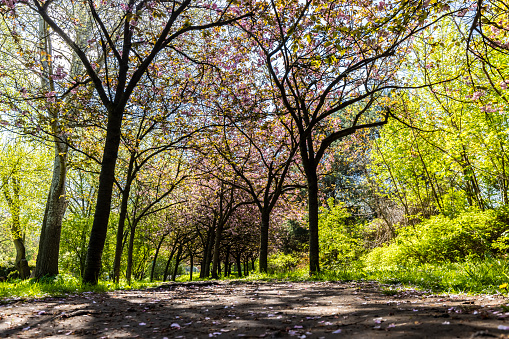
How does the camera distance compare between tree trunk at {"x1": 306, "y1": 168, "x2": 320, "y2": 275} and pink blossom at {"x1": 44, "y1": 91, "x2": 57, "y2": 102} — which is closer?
pink blossom at {"x1": 44, "y1": 91, "x2": 57, "y2": 102}

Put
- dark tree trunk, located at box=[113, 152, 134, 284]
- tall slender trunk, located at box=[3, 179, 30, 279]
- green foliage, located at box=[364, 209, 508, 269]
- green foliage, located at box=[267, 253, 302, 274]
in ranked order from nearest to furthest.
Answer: green foliage, located at box=[364, 209, 508, 269], dark tree trunk, located at box=[113, 152, 134, 284], tall slender trunk, located at box=[3, 179, 30, 279], green foliage, located at box=[267, 253, 302, 274]

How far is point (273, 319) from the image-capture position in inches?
121

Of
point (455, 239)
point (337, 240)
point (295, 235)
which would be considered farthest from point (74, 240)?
point (455, 239)

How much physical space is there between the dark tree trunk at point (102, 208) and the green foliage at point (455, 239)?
7.63 m

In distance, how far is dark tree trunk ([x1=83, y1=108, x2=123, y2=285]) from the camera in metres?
6.66

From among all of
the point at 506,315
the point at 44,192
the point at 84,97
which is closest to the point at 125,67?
the point at 84,97

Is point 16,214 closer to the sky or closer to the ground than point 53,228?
closer to the sky

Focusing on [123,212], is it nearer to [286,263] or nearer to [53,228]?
[53,228]

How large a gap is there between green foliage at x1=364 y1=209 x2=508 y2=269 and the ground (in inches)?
206

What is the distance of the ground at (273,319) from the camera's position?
2234 mm

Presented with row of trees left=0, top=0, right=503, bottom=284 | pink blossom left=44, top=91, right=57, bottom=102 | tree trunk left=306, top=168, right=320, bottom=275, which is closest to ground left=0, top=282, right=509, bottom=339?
row of trees left=0, top=0, right=503, bottom=284

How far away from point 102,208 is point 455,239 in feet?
31.7

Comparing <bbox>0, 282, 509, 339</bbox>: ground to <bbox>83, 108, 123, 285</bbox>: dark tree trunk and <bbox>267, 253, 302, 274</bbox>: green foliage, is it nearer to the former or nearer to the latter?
<bbox>83, 108, 123, 285</bbox>: dark tree trunk

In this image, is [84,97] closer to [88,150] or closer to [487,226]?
[88,150]
